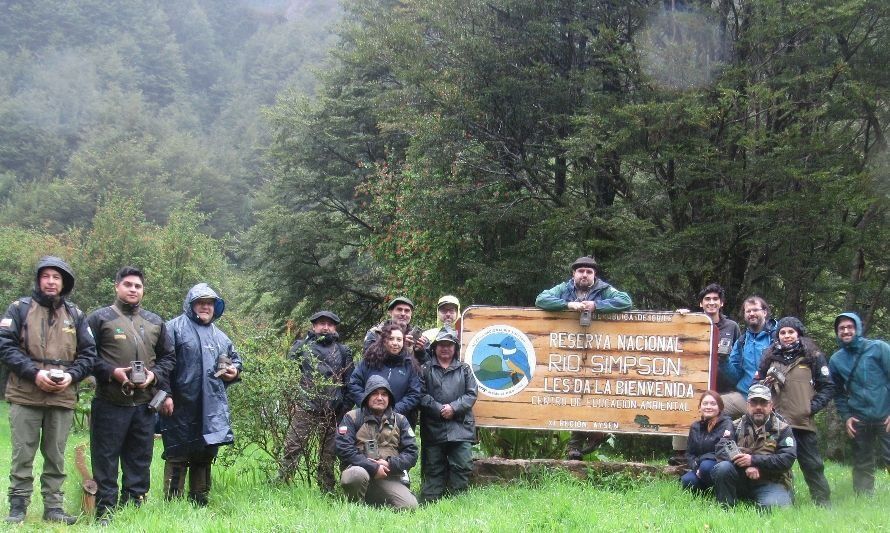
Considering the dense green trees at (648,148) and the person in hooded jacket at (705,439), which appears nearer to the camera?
the person in hooded jacket at (705,439)

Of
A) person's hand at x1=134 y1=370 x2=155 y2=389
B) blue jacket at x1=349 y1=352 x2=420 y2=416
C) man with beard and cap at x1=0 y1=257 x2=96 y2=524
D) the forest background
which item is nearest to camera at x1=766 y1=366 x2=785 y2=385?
blue jacket at x1=349 y1=352 x2=420 y2=416

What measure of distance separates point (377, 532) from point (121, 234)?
2336 centimetres

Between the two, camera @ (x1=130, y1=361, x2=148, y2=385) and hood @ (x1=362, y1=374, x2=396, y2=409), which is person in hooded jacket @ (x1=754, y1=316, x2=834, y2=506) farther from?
camera @ (x1=130, y1=361, x2=148, y2=385)

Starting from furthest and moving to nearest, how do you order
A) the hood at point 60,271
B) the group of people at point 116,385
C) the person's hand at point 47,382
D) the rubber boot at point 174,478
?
the rubber boot at point 174,478 → the hood at point 60,271 → the group of people at point 116,385 → the person's hand at point 47,382

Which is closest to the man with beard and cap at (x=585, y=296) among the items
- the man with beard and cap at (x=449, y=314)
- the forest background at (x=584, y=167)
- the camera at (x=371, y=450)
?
the man with beard and cap at (x=449, y=314)

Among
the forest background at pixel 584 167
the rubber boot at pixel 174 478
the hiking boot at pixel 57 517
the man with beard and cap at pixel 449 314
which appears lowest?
the hiking boot at pixel 57 517

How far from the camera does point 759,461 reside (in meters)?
6.87

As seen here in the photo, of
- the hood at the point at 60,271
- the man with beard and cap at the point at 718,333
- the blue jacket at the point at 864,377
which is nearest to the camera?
the hood at the point at 60,271

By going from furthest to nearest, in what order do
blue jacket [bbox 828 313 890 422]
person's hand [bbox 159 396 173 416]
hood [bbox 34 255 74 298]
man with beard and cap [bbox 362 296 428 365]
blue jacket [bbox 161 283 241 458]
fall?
man with beard and cap [bbox 362 296 428 365], blue jacket [bbox 828 313 890 422], blue jacket [bbox 161 283 241 458], person's hand [bbox 159 396 173 416], hood [bbox 34 255 74 298]

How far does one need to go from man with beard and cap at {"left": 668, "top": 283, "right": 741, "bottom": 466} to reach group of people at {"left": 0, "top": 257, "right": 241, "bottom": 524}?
4481 millimetres

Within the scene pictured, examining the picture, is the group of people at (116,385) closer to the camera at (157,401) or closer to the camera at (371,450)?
the camera at (157,401)

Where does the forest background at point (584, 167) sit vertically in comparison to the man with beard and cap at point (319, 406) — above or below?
above

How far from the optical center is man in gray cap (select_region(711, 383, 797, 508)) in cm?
686

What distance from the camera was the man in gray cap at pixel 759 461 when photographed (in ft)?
22.5
